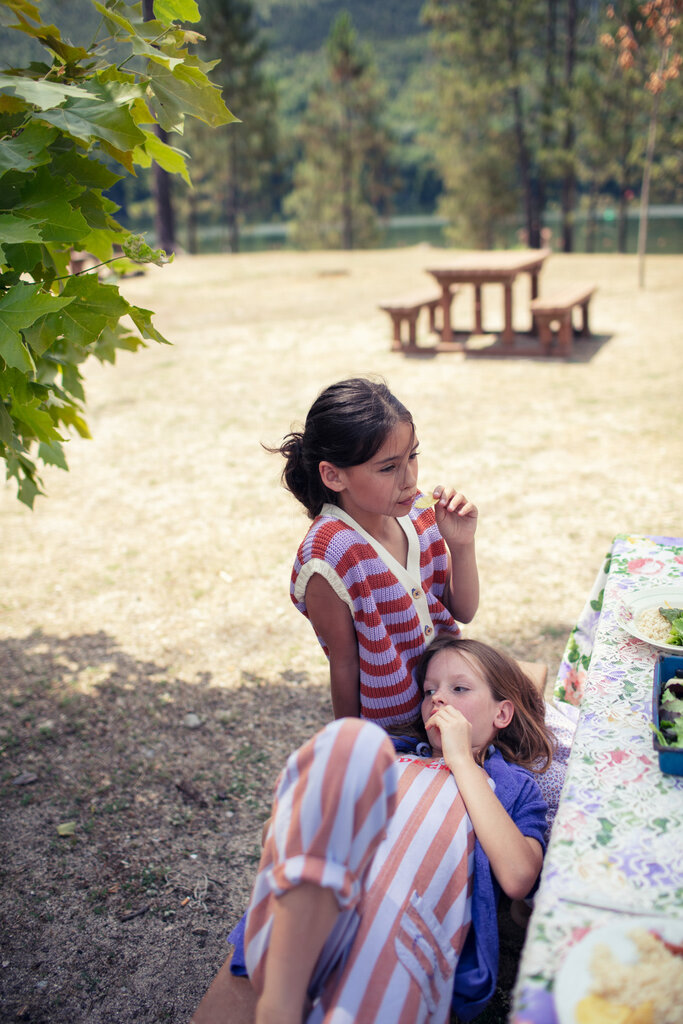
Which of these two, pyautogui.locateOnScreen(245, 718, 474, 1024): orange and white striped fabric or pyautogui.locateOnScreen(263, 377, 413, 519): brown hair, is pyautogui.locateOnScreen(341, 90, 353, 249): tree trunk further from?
pyautogui.locateOnScreen(245, 718, 474, 1024): orange and white striped fabric

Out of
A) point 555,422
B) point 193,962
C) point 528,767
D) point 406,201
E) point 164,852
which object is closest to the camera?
point 528,767

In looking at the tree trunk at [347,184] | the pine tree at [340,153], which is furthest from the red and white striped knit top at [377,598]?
the tree trunk at [347,184]

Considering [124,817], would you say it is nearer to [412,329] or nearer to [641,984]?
[641,984]

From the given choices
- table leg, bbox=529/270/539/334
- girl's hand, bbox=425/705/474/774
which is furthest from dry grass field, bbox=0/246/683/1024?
girl's hand, bbox=425/705/474/774

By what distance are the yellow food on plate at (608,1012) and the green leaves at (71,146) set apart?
1.52 metres

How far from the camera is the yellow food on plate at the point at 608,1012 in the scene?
38.7 inches

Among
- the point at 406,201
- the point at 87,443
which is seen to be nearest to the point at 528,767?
the point at 87,443

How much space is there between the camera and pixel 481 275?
326 inches

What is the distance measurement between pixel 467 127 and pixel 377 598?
3486cm

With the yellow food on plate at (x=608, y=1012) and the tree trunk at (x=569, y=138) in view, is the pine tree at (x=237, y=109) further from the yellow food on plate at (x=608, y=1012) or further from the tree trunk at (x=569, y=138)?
the yellow food on plate at (x=608, y=1012)

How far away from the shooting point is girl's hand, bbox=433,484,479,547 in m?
2.19

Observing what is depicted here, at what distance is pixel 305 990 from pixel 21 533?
4.40m

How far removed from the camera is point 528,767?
1.98m

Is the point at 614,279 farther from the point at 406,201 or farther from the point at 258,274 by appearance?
the point at 406,201
